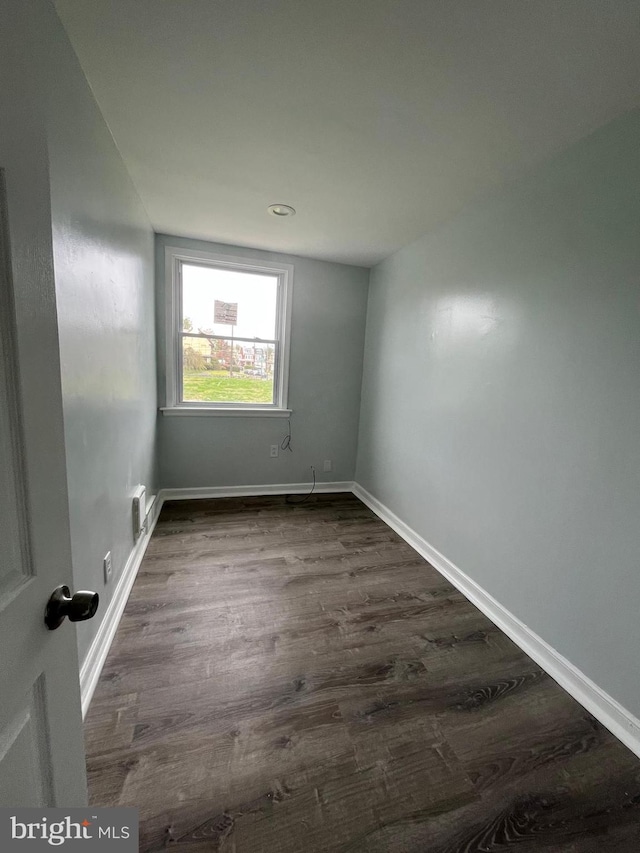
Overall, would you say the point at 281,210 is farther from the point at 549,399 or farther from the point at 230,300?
the point at 549,399

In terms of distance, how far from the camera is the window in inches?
118

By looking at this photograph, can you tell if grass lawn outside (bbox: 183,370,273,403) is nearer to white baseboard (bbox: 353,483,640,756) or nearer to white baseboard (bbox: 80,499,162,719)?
white baseboard (bbox: 80,499,162,719)

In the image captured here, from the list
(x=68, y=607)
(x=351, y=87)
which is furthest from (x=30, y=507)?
(x=351, y=87)

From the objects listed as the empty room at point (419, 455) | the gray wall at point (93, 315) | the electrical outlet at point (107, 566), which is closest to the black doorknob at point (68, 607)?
the empty room at point (419, 455)

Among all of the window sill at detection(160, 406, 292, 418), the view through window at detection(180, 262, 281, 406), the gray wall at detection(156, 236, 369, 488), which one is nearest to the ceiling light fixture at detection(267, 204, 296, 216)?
the gray wall at detection(156, 236, 369, 488)

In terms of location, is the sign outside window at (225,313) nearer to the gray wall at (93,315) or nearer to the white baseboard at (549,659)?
the gray wall at (93,315)

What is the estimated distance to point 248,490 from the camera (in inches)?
135

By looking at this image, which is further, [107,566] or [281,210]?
[281,210]

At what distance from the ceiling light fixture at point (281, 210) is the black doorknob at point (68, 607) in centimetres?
232

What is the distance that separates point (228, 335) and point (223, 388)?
502 millimetres

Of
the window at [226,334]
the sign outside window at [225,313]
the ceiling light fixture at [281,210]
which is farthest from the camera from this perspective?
the sign outside window at [225,313]

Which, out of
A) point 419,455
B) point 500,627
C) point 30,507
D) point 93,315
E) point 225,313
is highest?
point 225,313

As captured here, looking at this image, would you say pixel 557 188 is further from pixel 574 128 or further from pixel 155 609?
pixel 155 609

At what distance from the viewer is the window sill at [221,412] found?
3.07 metres
